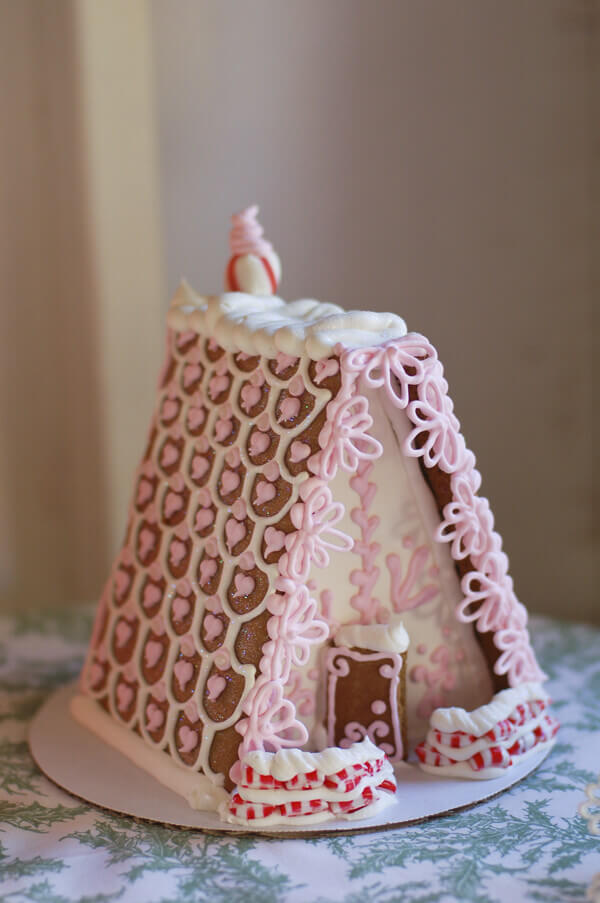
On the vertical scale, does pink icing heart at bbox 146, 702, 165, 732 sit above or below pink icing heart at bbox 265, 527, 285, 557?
below

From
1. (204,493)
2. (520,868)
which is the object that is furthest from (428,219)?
(520,868)

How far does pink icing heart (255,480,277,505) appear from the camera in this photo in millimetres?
1381

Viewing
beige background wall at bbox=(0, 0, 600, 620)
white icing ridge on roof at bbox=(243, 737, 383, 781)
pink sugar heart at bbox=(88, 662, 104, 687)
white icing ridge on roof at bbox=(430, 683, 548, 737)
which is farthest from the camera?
beige background wall at bbox=(0, 0, 600, 620)

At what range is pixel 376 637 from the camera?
1415 millimetres

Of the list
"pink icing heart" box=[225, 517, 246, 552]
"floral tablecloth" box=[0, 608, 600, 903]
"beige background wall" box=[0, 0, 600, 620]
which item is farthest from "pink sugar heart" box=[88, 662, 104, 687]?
"beige background wall" box=[0, 0, 600, 620]

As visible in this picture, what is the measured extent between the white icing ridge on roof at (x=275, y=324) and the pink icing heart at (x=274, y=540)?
0.22 metres

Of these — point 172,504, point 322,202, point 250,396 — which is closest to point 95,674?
point 172,504

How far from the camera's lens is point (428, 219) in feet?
7.64

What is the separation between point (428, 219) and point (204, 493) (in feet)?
3.51

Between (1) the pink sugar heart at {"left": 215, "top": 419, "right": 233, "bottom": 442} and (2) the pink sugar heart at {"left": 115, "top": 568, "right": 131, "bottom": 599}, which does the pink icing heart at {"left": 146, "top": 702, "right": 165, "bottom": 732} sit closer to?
(2) the pink sugar heart at {"left": 115, "top": 568, "right": 131, "bottom": 599}

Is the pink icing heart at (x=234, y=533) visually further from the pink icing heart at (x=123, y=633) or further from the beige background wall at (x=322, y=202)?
the beige background wall at (x=322, y=202)

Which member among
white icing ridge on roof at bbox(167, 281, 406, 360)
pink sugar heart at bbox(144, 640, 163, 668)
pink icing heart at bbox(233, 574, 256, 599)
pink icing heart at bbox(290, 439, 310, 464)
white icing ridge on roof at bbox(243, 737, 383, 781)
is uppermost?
white icing ridge on roof at bbox(167, 281, 406, 360)

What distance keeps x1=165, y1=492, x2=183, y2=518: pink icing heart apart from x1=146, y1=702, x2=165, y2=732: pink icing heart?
0.27m

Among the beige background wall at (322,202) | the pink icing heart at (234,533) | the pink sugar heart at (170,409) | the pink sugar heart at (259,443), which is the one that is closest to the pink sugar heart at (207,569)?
the pink icing heart at (234,533)
